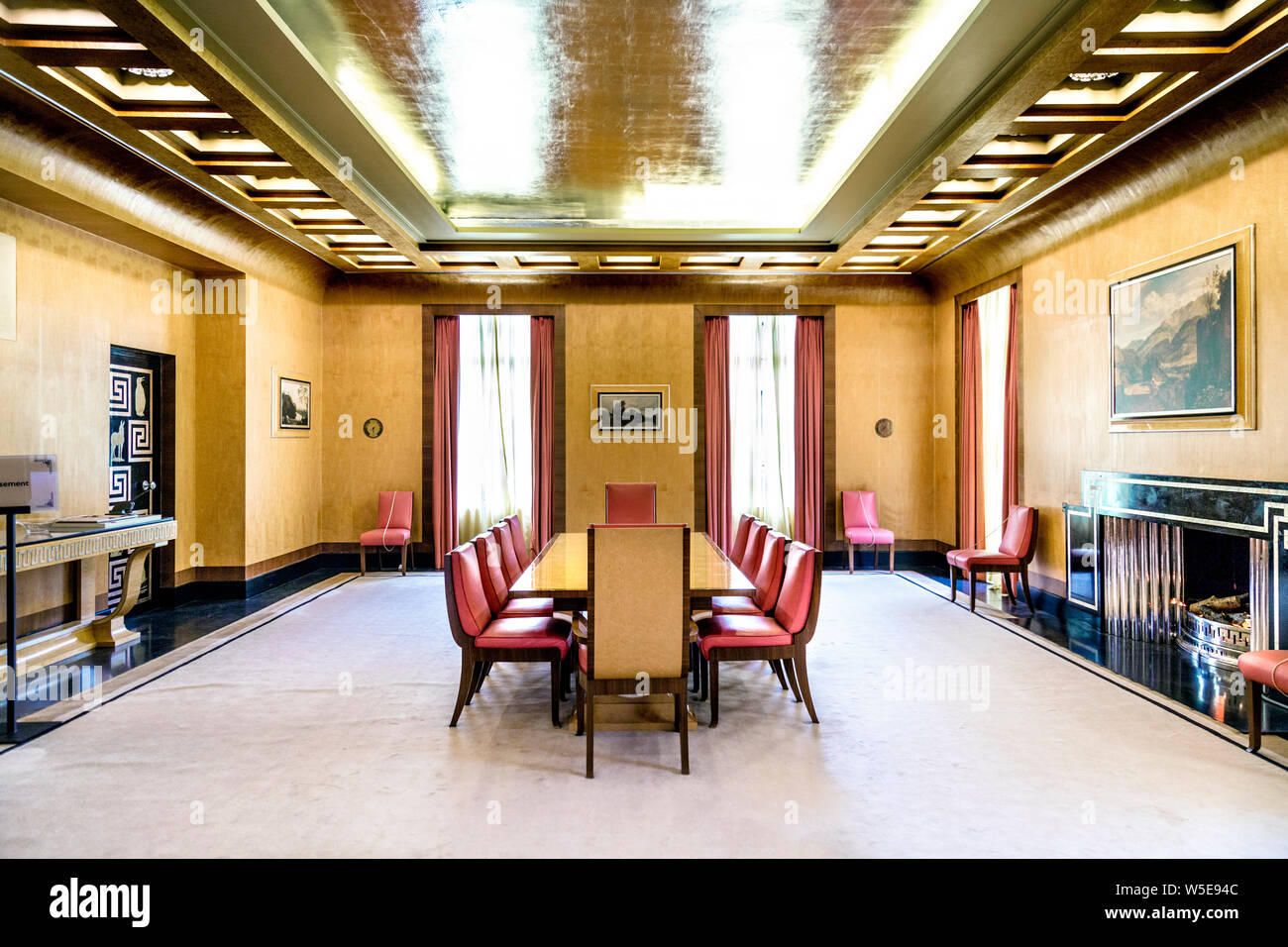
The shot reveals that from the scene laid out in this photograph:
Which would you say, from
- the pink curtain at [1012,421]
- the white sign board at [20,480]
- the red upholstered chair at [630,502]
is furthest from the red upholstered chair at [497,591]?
the pink curtain at [1012,421]

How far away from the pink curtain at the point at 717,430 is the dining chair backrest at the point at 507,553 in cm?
340

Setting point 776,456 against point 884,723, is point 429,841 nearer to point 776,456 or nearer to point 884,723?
point 884,723

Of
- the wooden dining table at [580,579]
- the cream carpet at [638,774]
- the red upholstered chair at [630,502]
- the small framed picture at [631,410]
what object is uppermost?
the small framed picture at [631,410]

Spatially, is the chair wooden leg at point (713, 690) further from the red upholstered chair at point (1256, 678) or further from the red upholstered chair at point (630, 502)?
the red upholstered chair at point (630, 502)

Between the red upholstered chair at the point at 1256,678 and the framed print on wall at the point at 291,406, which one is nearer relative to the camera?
the red upholstered chair at the point at 1256,678

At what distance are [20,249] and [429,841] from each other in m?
4.95

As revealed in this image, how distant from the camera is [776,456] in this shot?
8.27m

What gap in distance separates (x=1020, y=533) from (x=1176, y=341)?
2.07m

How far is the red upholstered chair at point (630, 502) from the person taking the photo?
6195 mm

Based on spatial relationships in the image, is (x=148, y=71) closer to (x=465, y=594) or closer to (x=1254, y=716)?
(x=465, y=594)

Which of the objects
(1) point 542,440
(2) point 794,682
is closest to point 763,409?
(1) point 542,440

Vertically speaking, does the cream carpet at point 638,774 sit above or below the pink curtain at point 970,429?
below

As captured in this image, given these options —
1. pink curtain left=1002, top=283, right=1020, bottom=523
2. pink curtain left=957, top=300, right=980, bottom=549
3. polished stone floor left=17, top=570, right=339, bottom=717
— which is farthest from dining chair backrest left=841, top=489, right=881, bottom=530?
polished stone floor left=17, top=570, right=339, bottom=717
